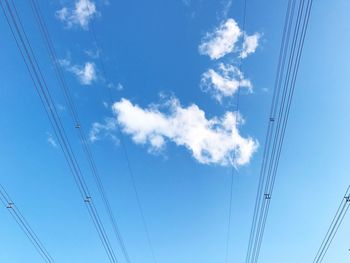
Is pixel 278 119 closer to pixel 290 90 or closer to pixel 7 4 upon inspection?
pixel 290 90

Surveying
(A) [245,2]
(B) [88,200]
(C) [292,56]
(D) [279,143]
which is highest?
(A) [245,2]

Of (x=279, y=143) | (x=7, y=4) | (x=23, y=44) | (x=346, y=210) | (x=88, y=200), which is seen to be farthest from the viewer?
(x=88, y=200)

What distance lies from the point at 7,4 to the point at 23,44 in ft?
8.87

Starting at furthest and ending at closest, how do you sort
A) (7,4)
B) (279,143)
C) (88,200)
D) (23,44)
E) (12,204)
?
(88,200) → (279,143) → (12,204) → (23,44) → (7,4)

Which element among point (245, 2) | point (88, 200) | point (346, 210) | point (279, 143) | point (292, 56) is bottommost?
point (346, 210)

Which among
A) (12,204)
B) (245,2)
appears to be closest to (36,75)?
(12,204)

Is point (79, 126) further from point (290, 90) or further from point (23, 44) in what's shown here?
point (290, 90)

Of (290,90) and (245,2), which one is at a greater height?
(245,2)

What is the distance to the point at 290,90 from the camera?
2167cm

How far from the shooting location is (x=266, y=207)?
26.5 meters

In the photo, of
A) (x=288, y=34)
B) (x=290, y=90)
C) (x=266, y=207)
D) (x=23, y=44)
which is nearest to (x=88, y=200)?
(x=23, y=44)

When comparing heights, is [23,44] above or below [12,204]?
above

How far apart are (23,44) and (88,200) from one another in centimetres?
1258

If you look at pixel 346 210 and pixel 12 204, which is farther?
pixel 12 204
